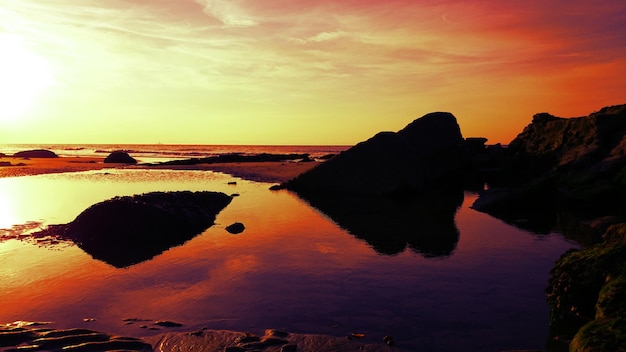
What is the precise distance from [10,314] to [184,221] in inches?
291

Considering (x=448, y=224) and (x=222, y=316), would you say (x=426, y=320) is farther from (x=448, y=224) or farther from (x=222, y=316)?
(x=448, y=224)

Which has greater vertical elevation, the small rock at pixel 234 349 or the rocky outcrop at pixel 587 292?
the rocky outcrop at pixel 587 292

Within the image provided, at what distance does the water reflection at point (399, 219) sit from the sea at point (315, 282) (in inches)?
4.3

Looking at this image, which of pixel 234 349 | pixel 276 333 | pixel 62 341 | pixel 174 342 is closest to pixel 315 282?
pixel 276 333

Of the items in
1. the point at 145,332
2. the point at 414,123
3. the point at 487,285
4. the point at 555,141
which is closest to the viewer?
the point at 145,332

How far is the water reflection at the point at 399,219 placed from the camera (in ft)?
40.9

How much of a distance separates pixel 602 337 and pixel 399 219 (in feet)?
37.3

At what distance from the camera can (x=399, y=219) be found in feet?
54.9

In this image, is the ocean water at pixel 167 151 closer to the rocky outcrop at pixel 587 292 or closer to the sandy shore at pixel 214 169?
the sandy shore at pixel 214 169

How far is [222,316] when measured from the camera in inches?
292

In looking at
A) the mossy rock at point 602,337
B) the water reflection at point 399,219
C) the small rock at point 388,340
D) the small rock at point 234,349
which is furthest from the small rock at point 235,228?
the mossy rock at point 602,337

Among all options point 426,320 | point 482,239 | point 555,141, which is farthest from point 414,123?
point 426,320

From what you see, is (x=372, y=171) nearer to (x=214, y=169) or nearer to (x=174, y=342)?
(x=174, y=342)

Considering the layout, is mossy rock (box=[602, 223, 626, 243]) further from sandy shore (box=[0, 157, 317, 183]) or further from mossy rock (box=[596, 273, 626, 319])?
sandy shore (box=[0, 157, 317, 183])
